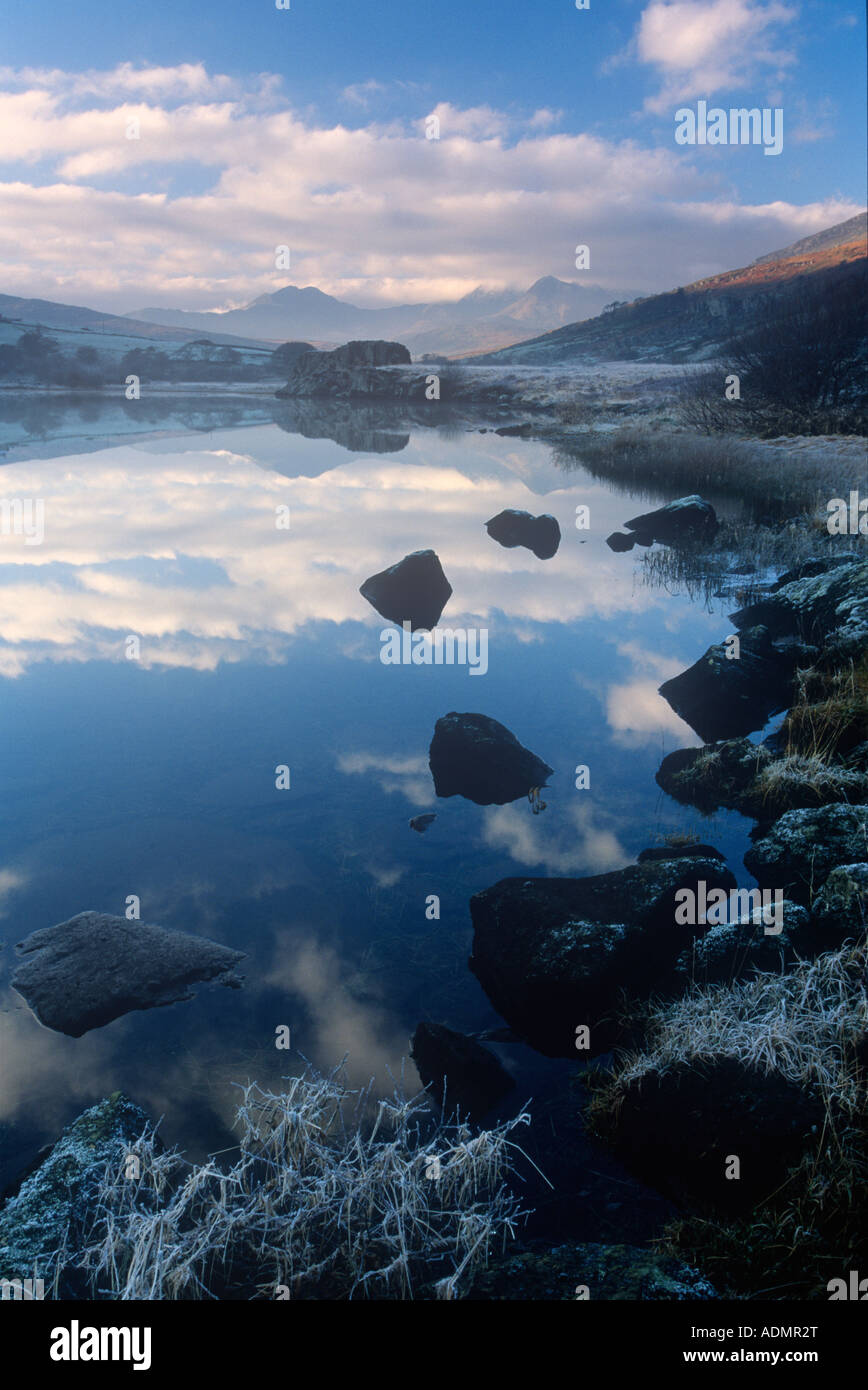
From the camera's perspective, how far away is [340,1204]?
435 cm

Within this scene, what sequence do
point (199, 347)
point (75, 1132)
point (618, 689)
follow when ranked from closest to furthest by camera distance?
1. point (75, 1132)
2. point (618, 689)
3. point (199, 347)

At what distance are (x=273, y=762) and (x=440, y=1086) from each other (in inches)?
246

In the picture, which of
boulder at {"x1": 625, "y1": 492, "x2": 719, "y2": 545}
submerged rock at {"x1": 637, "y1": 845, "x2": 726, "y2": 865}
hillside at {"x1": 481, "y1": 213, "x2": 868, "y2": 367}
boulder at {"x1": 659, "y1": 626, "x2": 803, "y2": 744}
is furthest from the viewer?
hillside at {"x1": 481, "y1": 213, "x2": 868, "y2": 367}

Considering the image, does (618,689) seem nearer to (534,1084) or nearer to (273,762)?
(273,762)

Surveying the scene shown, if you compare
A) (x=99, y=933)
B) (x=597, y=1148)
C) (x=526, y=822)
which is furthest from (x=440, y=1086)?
(x=526, y=822)

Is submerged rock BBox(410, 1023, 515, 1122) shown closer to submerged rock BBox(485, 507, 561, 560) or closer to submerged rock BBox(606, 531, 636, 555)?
submerged rock BBox(485, 507, 561, 560)

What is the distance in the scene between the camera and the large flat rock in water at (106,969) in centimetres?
646

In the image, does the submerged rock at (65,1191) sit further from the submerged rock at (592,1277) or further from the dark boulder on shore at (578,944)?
the dark boulder on shore at (578,944)

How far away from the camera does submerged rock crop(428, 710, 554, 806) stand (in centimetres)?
1023

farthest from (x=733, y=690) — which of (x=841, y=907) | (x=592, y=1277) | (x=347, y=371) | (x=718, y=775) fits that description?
(x=347, y=371)

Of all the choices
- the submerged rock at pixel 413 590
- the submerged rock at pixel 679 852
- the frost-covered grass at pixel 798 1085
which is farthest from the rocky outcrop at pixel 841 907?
the submerged rock at pixel 413 590

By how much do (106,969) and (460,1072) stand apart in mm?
3360

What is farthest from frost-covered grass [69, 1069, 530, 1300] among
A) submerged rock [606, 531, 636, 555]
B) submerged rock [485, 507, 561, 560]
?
submerged rock [606, 531, 636, 555]

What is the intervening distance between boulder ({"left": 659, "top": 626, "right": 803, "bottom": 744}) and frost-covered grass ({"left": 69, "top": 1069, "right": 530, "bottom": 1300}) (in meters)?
8.19
